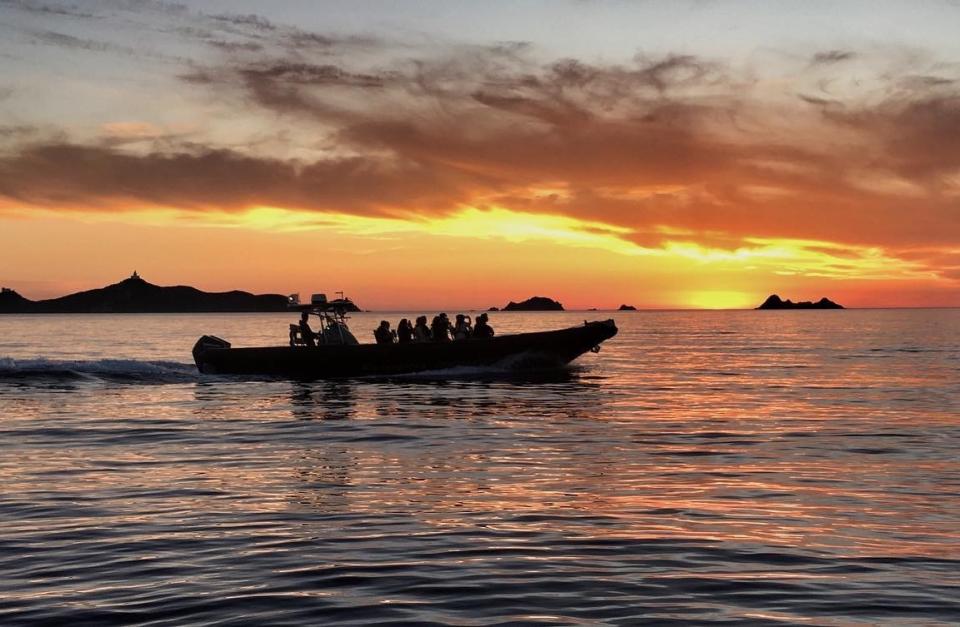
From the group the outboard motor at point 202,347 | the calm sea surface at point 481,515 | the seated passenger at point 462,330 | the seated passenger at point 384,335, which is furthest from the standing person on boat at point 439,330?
the calm sea surface at point 481,515

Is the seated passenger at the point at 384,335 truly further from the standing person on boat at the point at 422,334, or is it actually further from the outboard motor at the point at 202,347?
the outboard motor at the point at 202,347

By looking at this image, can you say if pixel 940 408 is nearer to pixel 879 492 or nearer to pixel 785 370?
pixel 879 492

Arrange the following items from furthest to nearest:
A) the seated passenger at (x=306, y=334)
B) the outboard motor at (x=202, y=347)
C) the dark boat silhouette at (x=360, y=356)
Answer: the outboard motor at (x=202, y=347) < the seated passenger at (x=306, y=334) < the dark boat silhouette at (x=360, y=356)

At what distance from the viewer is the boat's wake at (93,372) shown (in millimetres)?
40469

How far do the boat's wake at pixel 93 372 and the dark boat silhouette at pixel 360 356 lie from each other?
1.96 meters

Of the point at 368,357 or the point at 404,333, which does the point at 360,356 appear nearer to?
the point at 368,357

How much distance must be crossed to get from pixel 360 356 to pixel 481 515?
27.5 meters

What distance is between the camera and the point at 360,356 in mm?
39594

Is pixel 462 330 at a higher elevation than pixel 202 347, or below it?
higher

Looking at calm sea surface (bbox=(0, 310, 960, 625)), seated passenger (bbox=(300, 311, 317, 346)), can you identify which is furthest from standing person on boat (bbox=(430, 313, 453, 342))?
calm sea surface (bbox=(0, 310, 960, 625))

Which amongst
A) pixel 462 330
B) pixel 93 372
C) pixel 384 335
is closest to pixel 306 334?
pixel 384 335

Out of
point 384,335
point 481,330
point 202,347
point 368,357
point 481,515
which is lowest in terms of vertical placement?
point 481,515

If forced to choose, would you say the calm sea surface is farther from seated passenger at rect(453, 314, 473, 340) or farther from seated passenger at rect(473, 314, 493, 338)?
seated passenger at rect(473, 314, 493, 338)

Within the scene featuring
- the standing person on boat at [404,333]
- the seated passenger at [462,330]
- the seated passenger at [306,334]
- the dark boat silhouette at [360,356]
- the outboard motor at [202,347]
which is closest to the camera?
the dark boat silhouette at [360,356]
